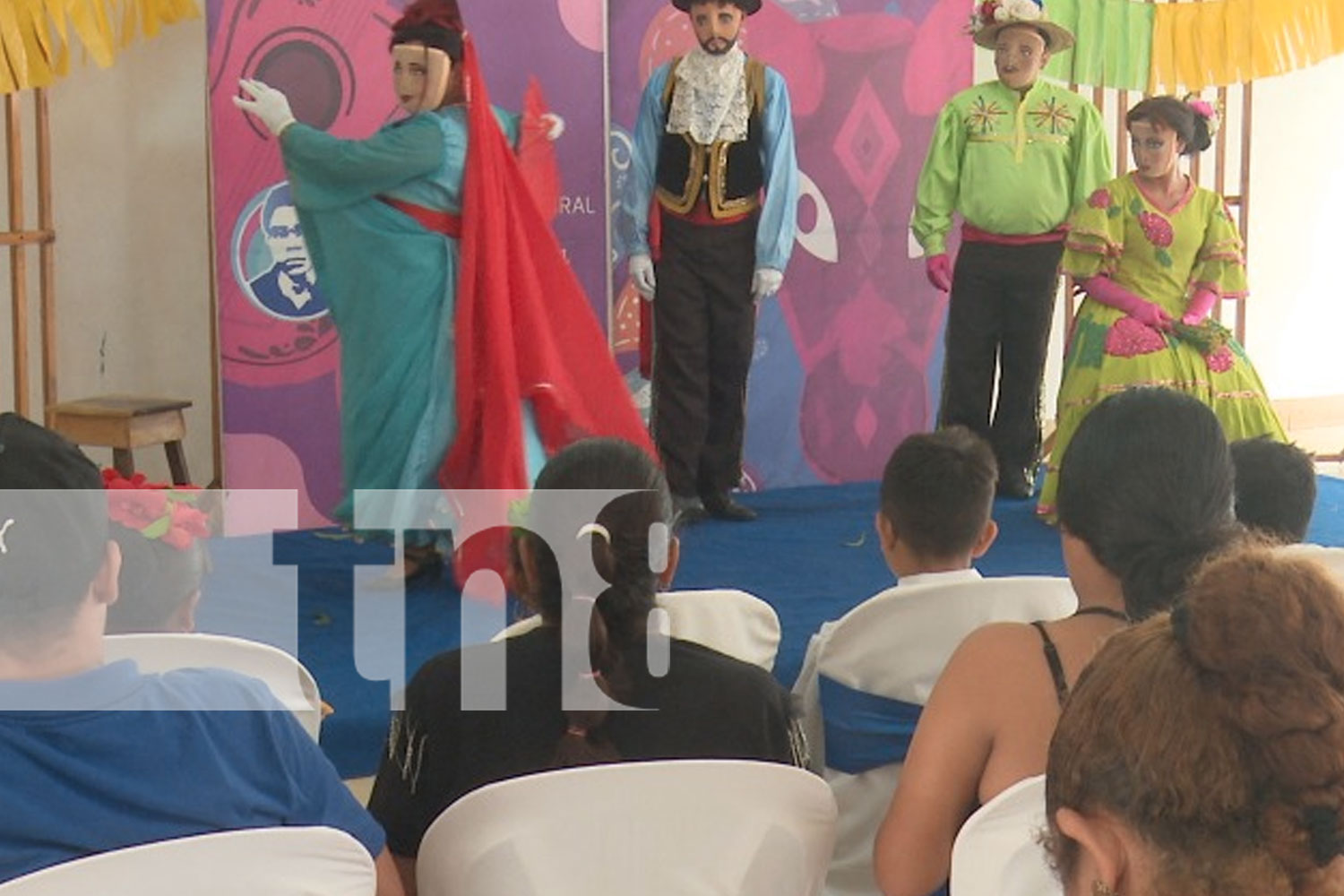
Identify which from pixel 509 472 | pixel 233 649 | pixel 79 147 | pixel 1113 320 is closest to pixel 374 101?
pixel 79 147

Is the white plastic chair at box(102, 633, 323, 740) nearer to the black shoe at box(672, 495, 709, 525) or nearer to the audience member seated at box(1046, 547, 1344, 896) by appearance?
the audience member seated at box(1046, 547, 1344, 896)

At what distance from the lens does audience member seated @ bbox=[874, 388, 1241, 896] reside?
1.86m

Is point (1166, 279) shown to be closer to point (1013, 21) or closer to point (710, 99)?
point (1013, 21)

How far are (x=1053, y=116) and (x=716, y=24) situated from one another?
3.40 feet

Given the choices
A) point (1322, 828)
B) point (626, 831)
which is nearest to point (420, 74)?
point (626, 831)

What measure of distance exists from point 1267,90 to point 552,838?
621 centimetres

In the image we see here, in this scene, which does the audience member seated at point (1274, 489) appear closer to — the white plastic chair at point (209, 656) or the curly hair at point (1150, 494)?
the curly hair at point (1150, 494)

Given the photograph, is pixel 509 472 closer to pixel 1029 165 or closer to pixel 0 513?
pixel 1029 165

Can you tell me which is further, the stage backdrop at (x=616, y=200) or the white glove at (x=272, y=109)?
the stage backdrop at (x=616, y=200)

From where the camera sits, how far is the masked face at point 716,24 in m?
4.93

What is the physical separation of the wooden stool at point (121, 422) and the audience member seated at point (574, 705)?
113 inches

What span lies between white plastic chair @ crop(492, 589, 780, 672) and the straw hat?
9.79 ft

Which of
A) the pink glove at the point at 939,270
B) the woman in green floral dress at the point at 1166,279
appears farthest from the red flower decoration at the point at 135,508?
the pink glove at the point at 939,270

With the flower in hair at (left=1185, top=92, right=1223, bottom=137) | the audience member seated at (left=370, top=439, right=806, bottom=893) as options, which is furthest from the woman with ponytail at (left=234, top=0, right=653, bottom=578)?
the audience member seated at (left=370, top=439, right=806, bottom=893)
